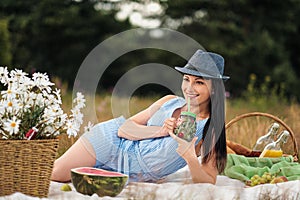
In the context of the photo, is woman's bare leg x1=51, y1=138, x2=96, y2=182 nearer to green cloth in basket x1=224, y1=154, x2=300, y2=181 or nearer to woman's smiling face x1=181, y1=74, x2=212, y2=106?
woman's smiling face x1=181, y1=74, x2=212, y2=106

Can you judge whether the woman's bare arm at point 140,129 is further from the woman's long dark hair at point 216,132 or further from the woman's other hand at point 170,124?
the woman's long dark hair at point 216,132

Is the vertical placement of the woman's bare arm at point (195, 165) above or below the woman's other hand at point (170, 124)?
below

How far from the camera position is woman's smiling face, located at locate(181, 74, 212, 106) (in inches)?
150

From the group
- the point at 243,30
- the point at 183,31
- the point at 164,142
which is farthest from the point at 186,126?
the point at 243,30

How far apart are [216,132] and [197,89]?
12.5 inches

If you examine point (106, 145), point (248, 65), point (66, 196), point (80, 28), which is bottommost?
point (66, 196)

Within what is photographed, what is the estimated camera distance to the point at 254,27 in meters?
15.4

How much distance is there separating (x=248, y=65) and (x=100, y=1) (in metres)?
4.47

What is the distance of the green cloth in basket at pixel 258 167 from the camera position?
4012 millimetres

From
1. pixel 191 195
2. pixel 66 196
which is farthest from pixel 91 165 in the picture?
pixel 191 195

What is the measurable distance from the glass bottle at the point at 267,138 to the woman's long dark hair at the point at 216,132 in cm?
73

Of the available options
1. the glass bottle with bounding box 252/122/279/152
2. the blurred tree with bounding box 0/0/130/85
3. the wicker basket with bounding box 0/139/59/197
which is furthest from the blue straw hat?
the blurred tree with bounding box 0/0/130/85

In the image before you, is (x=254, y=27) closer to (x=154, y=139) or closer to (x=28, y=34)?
(x=28, y=34)

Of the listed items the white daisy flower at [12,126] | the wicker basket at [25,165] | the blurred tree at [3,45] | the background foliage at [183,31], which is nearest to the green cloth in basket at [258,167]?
the wicker basket at [25,165]
